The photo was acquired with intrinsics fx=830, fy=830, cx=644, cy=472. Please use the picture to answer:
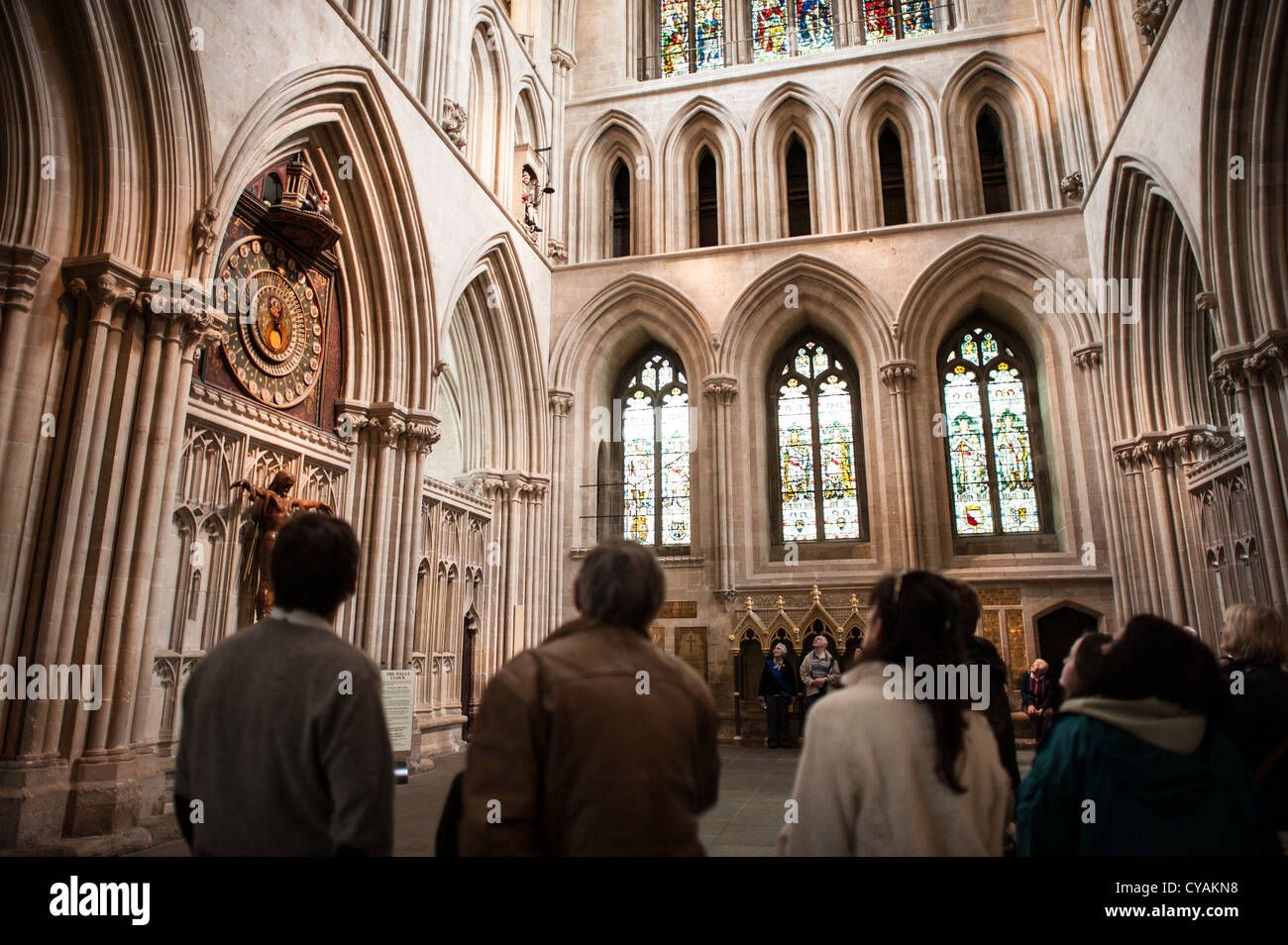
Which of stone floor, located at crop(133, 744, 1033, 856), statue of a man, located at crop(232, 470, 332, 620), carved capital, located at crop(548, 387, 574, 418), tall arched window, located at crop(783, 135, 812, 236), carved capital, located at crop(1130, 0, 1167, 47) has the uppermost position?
tall arched window, located at crop(783, 135, 812, 236)

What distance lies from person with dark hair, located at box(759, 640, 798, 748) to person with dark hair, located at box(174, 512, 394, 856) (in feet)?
30.6

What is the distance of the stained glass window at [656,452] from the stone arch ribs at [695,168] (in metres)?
2.12

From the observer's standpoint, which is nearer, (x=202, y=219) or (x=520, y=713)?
(x=520, y=713)

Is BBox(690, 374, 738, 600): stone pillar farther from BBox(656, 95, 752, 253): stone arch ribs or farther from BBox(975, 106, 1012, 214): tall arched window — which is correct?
BBox(975, 106, 1012, 214): tall arched window

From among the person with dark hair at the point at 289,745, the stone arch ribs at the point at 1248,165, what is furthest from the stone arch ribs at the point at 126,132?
the stone arch ribs at the point at 1248,165

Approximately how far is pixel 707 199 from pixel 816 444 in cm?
465

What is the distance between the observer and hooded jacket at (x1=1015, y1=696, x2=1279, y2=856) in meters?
1.75

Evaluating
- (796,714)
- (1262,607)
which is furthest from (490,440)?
(1262,607)

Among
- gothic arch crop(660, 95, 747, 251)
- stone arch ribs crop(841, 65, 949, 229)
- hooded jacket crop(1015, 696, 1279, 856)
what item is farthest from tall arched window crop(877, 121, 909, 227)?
hooded jacket crop(1015, 696, 1279, 856)

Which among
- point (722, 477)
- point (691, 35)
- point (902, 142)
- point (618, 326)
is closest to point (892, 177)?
point (902, 142)

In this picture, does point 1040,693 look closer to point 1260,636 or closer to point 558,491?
point 1260,636

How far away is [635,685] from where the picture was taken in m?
1.57
